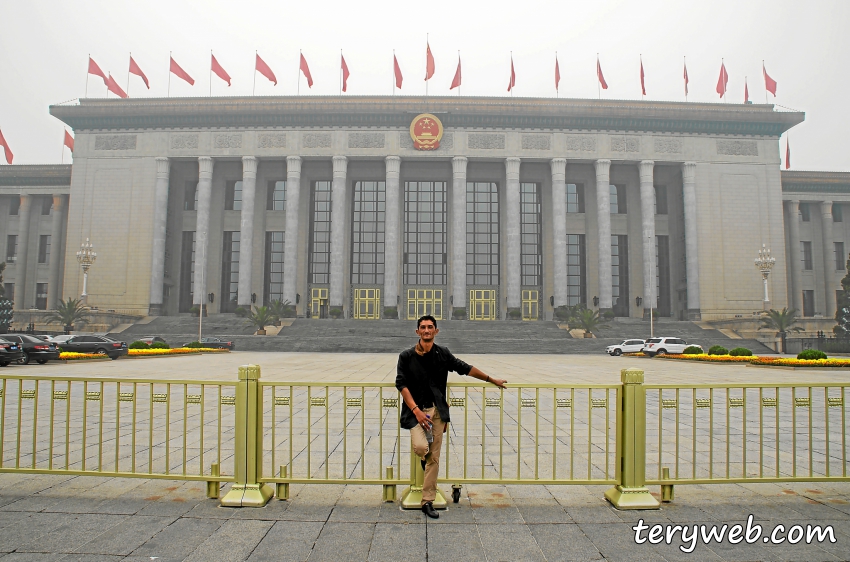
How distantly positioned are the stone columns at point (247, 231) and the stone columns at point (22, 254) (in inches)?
886

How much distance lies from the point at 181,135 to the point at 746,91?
1912 inches

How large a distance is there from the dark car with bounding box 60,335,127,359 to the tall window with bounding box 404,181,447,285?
27423 mm

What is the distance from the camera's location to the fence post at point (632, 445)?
529 centimetres

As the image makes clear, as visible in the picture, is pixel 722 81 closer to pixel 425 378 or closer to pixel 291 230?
pixel 291 230

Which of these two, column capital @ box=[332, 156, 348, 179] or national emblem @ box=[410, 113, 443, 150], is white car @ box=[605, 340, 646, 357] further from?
column capital @ box=[332, 156, 348, 179]

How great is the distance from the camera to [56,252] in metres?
53.2

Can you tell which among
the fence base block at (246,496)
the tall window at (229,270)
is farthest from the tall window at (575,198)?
the fence base block at (246,496)

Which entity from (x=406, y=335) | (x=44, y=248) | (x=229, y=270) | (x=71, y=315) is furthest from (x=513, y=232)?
(x=44, y=248)

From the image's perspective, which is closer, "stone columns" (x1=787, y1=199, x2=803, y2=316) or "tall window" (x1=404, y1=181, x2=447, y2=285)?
"tall window" (x1=404, y1=181, x2=447, y2=285)

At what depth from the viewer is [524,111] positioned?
154 ft

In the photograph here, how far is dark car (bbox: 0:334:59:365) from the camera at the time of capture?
2169 cm

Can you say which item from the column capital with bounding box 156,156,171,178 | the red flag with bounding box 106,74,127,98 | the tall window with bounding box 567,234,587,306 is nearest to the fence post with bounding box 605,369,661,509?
the tall window with bounding box 567,234,587,306

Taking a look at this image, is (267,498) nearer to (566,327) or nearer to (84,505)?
(84,505)

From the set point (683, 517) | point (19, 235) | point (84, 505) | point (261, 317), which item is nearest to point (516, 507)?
point (683, 517)
